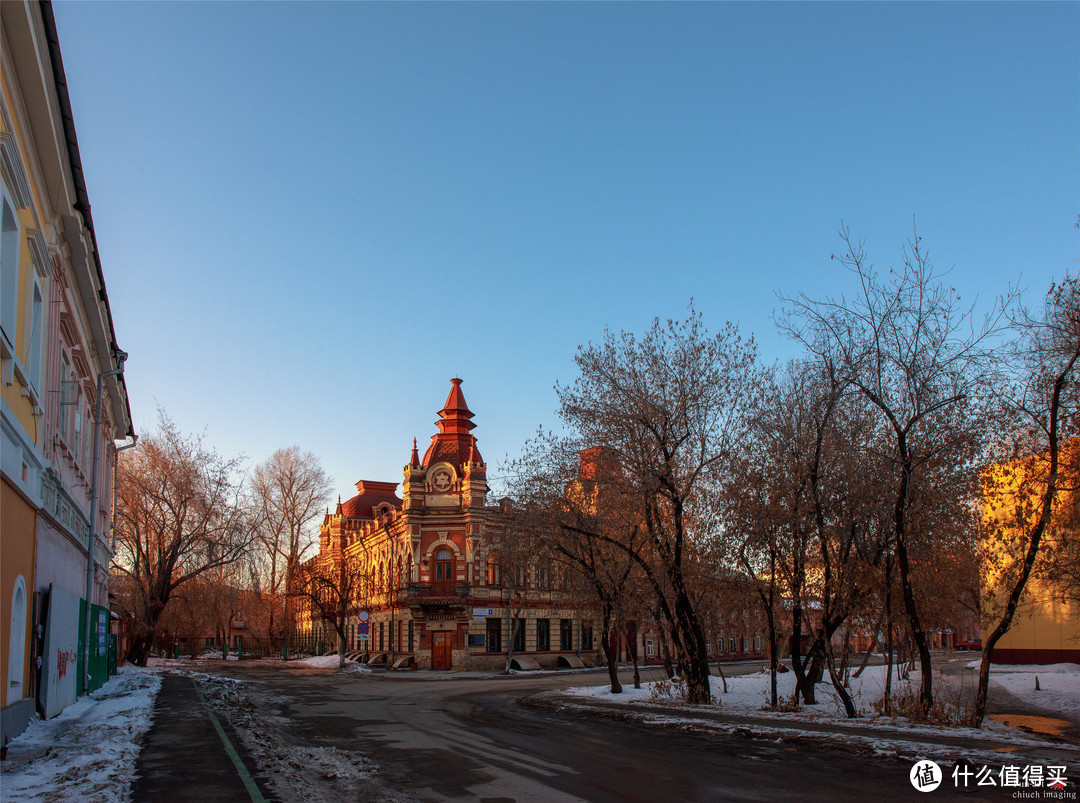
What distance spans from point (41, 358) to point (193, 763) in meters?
7.01

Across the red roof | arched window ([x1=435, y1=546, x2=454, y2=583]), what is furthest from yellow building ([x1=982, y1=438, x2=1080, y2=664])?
the red roof

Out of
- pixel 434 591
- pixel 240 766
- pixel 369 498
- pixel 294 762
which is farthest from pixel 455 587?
pixel 240 766

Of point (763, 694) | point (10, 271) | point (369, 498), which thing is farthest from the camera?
point (369, 498)

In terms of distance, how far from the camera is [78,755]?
11.1m

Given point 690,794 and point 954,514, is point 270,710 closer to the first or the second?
point 690,794

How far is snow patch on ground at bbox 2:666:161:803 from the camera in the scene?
8805 mm

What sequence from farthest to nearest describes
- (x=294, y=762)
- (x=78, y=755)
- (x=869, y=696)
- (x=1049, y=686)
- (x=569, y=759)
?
(x=1049, y=686)
(x=869, y=696)
(x=569, y=759)
(x=294, y=762)
(x=78, y=755)

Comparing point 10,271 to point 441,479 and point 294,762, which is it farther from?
point 441,479

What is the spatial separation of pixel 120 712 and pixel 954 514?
675 inches

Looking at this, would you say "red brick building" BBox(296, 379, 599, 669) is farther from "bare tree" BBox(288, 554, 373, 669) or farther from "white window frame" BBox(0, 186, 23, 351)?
"white window frame" BBox(0, 186, 23, 351)

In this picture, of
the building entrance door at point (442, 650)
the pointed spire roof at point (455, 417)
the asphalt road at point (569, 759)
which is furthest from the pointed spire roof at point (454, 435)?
the asphalt road at point (569, 759)

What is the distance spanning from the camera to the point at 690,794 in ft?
30.5

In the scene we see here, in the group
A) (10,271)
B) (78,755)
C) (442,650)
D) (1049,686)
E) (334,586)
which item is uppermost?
(10,271)

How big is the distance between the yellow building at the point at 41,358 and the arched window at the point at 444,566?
2903cm
